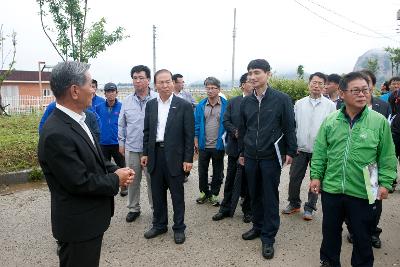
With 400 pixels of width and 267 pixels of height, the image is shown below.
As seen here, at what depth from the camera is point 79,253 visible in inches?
Answer: 88.5

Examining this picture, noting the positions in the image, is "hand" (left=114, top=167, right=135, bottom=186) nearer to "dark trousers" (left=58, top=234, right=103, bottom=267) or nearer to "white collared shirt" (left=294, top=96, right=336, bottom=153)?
"dark trousers" (left=58, top=234, right=103, bottom=267)

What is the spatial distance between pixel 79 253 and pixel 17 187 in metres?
4.82

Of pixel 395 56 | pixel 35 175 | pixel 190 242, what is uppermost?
pixel 395 56

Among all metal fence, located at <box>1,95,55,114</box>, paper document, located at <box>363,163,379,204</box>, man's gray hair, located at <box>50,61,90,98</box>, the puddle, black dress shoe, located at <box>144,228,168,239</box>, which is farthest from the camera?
metal fence, located at <box>1,95,55,114</box>

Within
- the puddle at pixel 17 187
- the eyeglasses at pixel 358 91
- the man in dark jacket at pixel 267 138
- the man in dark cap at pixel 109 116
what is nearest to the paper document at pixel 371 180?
the eyeglasses at pixel 358 91

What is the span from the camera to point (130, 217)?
190 inches

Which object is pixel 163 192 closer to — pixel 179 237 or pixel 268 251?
pixel 179 237

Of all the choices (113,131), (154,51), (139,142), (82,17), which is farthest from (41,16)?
(154,51)

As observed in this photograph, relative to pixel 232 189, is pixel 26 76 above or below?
above

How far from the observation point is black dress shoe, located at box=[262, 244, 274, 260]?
377cm

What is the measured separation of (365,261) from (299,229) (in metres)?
1.45

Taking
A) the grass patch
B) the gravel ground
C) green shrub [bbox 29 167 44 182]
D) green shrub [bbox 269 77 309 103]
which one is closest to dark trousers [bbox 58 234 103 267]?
the gravel ground

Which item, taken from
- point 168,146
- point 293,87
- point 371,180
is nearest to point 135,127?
point 168,146

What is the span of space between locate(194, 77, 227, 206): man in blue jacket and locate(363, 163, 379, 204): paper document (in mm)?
2628
